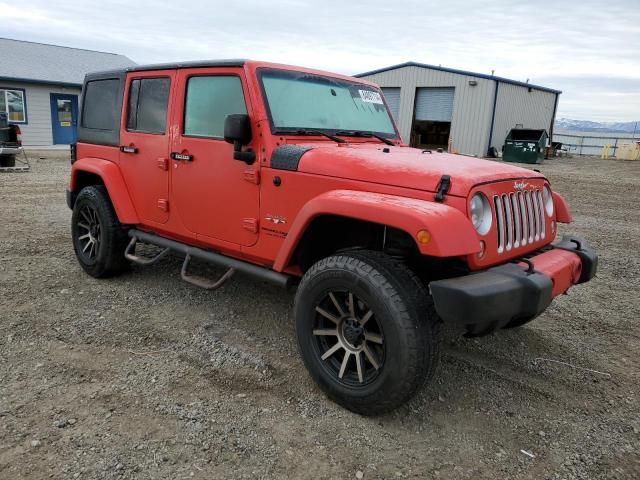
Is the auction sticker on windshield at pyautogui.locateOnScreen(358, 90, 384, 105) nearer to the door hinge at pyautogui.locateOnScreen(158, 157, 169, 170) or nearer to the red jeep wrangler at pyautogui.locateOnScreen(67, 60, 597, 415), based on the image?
the red jeep wrangler at pyautogui.locateOnScreen(67, 60, 597, 415)

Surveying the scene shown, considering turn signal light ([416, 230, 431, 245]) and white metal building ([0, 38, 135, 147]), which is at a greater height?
white metal building ([0, 38, 135, 147])

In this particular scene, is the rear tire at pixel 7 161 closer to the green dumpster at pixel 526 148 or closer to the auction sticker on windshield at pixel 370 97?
the auction sticker on windshield at pixel 370 97

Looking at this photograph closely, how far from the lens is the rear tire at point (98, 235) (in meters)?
4.68

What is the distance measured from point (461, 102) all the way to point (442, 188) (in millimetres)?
21292

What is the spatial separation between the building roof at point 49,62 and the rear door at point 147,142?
17719 mm

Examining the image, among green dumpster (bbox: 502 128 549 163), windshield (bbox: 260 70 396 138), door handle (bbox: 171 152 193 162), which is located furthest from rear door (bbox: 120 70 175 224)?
green dumpster (bbox: 502 128 549 163)

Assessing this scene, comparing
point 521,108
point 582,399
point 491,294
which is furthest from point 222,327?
point 521,108

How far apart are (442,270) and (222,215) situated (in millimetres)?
1636

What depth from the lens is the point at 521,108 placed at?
2416 cm

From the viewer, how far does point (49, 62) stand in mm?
21484

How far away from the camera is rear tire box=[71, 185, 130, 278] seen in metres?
4.68

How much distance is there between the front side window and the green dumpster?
19113 millimetres

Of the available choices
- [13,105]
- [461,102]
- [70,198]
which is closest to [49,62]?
[13,105]

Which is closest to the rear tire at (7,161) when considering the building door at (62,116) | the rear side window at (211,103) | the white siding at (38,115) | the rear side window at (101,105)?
the white siding at (38,115)
